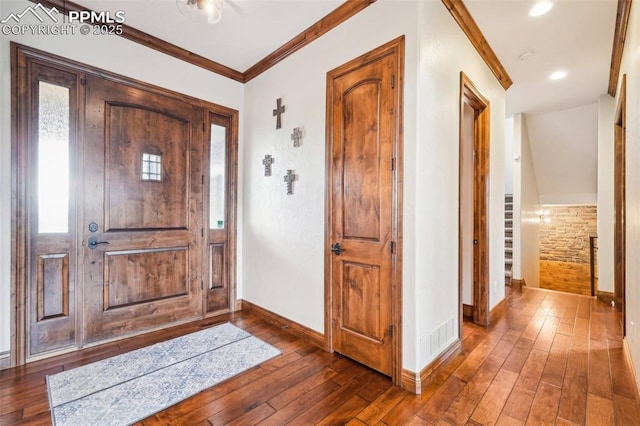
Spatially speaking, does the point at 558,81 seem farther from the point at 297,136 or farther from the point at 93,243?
the point at 93,243

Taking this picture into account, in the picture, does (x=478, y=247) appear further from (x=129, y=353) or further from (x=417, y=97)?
(x=129, y=353)

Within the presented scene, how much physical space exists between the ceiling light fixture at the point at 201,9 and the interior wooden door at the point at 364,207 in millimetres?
988

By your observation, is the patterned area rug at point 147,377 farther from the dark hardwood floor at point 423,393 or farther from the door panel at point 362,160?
the door panel at point 362,160

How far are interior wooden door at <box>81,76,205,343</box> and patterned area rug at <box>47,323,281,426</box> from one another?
0.46 meters

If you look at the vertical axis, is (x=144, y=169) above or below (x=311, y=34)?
below

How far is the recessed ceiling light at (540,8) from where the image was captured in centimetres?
227

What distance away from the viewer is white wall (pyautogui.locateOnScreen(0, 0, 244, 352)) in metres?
2.12

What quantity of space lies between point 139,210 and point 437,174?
8.81ft

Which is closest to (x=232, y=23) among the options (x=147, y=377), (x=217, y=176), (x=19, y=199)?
(x=217, y=176)

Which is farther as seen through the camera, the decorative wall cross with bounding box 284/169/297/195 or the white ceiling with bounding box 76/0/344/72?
the decorative wall cross with bounding box 284/169/297/195

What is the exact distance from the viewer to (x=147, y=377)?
2.05 meters

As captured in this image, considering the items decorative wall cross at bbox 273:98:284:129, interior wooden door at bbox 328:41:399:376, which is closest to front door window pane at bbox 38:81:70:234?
decorative wall cross at bbox 273:98:284:129

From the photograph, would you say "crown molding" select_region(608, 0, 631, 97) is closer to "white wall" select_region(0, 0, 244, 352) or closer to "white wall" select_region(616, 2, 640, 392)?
"white wall" select_region(616, 2, 640, 392)

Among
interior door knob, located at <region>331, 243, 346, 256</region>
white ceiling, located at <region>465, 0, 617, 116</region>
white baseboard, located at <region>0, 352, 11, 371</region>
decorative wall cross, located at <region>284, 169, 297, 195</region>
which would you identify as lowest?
white baseboard, located at <region>0, 352, 11, 371</region>
